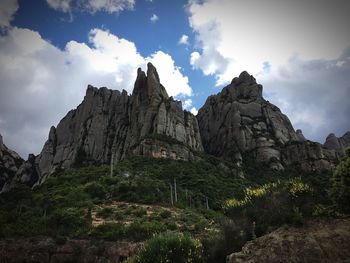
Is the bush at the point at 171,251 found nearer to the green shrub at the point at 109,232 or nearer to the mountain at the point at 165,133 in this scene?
the green shrub at the point at 109,232

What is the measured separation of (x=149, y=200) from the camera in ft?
150

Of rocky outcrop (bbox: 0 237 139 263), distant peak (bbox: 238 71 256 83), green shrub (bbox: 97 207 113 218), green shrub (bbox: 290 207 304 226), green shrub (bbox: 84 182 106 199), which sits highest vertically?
distant peak (bbox: 238 71 256 83)

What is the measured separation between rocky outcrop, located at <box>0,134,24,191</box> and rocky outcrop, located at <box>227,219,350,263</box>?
5367 inches

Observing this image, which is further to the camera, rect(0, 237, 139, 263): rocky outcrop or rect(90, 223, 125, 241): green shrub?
rect(90, 223, 125, 241): green shrub

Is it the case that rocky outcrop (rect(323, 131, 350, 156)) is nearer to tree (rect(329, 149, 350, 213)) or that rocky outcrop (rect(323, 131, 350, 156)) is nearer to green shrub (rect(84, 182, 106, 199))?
green shrub (rect(84, 182, 106, 199))

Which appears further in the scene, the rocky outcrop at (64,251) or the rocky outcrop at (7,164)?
the rocky outcrop at (7,164)

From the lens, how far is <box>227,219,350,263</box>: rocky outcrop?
1152 cm

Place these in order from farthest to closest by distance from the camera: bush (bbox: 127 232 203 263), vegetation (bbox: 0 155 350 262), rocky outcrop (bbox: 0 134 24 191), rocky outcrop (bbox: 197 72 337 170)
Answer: rocky outcrop (bbox: 0 134 24 191), rocky outcrop (bbox: 197 72 337 170), vegetation (bbox: 0 155 350 262), bush (bbox: 127 232 203 263)

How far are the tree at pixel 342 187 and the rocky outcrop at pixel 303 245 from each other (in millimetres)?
801

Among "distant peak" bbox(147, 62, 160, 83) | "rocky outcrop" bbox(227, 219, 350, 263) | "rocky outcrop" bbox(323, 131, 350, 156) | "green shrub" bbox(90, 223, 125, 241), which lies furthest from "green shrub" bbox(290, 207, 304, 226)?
"rocky outcrop" bbox(323, 131, 350, 156)

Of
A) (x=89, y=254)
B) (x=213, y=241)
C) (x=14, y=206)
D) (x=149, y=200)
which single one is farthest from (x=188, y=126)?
(x=213, y=241)

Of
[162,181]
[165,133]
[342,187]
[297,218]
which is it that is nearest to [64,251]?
[297,218]

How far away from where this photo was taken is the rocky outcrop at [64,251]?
73.3 feet

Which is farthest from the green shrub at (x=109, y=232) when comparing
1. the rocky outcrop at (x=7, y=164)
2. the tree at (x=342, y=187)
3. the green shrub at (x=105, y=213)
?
the rocky outcrop at (x=7, y=164)
